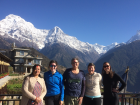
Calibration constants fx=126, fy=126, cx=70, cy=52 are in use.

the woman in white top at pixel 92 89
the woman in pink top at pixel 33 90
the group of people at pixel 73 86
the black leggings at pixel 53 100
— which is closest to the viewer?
the woman in pink top at pixel 33 90

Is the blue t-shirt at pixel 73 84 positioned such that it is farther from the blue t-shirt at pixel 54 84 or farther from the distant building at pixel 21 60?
the distant building at pixel 21 60

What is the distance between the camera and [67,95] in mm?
4434

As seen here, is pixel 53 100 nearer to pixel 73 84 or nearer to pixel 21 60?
pixel 73 84

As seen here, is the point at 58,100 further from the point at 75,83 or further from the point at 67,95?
the point at 75,83

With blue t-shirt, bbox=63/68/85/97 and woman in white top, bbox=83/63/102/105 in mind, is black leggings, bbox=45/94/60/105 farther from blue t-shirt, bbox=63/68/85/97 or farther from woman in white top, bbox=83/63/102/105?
woman in white top, bbox=83/63/102/105

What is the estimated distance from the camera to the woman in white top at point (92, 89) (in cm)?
451

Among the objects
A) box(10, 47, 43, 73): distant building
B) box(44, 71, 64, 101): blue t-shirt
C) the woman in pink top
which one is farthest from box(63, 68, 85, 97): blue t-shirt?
box(10, 47, 43, 73): distant building

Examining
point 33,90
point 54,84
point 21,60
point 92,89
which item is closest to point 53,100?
point 54,84

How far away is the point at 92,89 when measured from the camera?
4.57m

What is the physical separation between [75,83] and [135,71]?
172280 mm

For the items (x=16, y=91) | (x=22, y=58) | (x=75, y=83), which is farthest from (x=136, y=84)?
(x=75, y=83)

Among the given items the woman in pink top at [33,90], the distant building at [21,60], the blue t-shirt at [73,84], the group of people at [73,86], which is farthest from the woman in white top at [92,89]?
the distant building at [21,60]

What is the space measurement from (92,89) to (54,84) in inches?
54.4

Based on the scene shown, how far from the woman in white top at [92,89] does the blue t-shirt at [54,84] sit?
937mm
